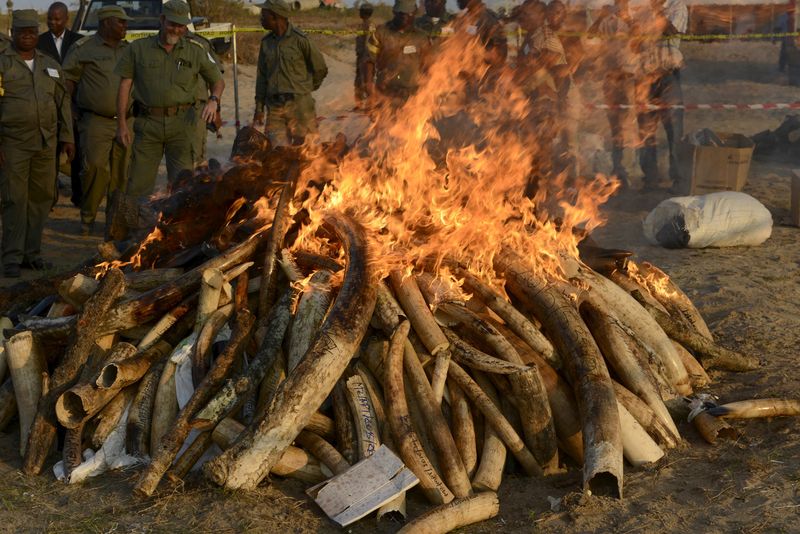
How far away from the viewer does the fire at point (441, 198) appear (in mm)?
5828

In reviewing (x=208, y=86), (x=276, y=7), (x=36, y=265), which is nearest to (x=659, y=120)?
(x=276, y=7)

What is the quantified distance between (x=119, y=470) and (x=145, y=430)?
0.28 meters

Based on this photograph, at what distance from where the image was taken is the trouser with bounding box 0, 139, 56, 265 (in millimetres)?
9242

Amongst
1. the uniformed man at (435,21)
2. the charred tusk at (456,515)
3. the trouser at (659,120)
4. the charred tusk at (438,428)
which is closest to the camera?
the charred tusk at (456,515)

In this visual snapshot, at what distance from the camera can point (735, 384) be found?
6.10m

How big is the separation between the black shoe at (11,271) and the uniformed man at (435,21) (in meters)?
6.00

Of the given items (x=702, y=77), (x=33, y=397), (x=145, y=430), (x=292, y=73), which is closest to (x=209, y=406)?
(x=145, y=430)

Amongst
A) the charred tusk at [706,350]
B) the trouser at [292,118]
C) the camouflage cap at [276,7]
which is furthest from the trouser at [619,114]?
the charred tusk at [706,350]

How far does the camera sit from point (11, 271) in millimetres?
9219

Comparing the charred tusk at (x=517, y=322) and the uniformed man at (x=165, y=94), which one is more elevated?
the uniformed man at (x=165, y=94)

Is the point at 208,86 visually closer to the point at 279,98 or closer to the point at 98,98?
the point at 279,98

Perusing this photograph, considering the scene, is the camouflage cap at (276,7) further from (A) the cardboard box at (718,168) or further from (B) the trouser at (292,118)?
(A) the cardboard box at (718,168)

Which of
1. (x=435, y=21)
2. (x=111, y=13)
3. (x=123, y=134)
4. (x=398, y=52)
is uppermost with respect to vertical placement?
(x=111, y=13)

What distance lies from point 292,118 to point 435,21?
2.83 m
